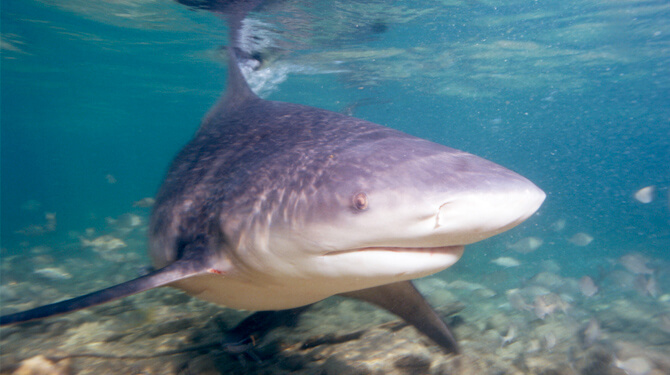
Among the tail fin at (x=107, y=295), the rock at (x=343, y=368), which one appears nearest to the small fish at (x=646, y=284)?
the rock at (x=343, y=368)

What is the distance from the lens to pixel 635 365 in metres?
3.00

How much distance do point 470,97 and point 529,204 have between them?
3143 cm

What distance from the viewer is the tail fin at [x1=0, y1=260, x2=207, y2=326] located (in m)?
2.11

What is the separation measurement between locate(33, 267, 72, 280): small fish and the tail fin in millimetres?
8228

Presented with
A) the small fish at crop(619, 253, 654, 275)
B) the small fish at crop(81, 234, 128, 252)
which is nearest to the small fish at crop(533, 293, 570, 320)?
the small fish at crop(619, 253, 654, 275)

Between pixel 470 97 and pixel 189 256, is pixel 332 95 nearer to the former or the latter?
pixel 470 97

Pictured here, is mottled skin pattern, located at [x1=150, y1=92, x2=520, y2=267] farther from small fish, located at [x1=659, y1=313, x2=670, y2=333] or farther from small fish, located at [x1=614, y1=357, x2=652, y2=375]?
small fish, located at [x1=659, y1=313, x2=670, y2=333]

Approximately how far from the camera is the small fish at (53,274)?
8.85 metres

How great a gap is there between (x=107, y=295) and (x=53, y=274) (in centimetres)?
920

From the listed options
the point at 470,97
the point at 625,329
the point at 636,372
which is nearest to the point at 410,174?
the point at 636,372

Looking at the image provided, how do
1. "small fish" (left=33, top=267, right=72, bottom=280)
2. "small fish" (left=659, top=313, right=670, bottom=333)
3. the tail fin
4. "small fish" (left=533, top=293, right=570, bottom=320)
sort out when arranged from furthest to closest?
"small fish" (left=33, top=267, right=72, bottom=280), "small fish" (left=533, top=293, right=570, bottom=320), "small fish" (left=659, top=313, right=670, bottom=333), the tail fin

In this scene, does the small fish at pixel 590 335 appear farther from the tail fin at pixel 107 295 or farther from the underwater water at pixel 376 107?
the tail fin at pixel 107 295

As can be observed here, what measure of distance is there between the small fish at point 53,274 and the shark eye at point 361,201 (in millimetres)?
9837

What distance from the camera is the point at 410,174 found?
1.81m
